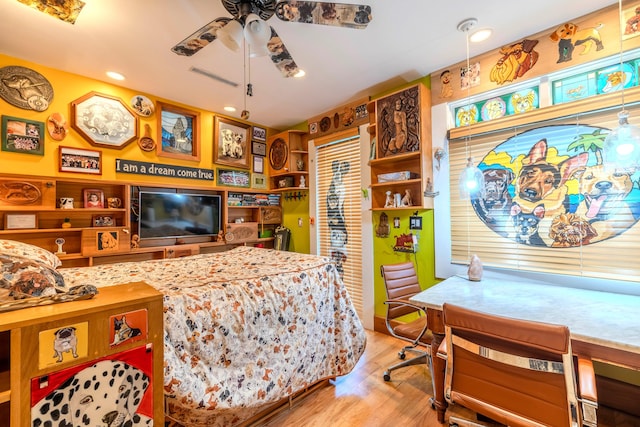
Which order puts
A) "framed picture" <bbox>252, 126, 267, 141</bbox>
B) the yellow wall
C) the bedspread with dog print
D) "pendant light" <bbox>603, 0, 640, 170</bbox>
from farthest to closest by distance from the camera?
1. "framed picture" <bbox>252, 126, 267, 141</bbox>
2. the yellow wall
3. "pendant light" <bbox>603, 0, 640, 170</bbox>
4. the bedspread with dog print

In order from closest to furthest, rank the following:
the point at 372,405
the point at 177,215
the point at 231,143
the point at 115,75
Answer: the point at 372,405 < the point at 115,75 < the point at 177,215 < the point at 231,143

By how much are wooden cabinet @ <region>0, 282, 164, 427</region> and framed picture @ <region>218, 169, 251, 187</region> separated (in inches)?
114

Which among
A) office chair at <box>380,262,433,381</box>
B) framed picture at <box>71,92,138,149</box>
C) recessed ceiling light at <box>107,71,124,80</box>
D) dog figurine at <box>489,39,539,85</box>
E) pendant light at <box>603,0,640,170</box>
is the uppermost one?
recessed ceiling light at <box>107,71,124,80</box>

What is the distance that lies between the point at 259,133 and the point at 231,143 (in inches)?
22.7

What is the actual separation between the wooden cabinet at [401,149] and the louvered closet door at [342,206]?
0.40 m

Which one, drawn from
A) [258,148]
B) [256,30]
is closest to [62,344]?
[256,30]

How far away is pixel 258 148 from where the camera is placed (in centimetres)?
425

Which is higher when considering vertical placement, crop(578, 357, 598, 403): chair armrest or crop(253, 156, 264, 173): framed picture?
crop(253, 156, 264, 173): framed picture

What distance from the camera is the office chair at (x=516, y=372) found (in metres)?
1.08

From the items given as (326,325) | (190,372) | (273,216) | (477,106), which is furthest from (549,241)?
(273,216)

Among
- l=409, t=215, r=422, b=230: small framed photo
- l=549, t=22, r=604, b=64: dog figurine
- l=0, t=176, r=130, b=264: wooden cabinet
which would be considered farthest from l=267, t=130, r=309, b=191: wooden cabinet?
l=549, t=22, r=604, b=64: dog figurine

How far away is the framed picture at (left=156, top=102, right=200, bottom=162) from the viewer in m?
3.26

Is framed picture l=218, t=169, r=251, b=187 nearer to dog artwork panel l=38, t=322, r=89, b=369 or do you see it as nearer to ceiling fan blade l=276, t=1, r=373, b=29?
ceiling fan blade l=276, t=1, r=373, b=29

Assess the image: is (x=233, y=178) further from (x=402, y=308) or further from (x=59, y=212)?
(x=402, y=308)
